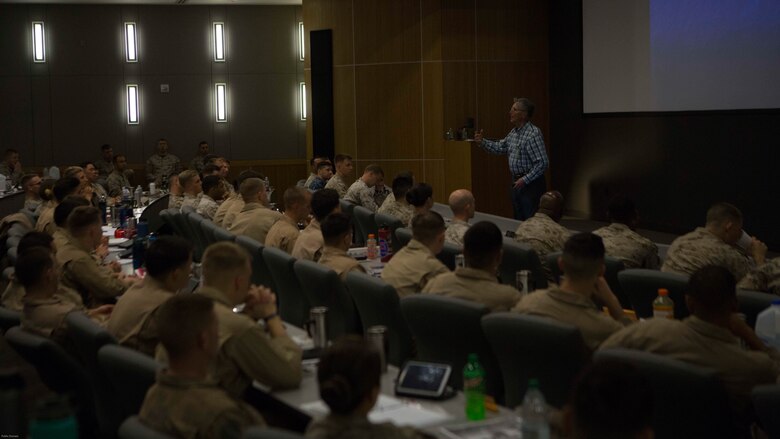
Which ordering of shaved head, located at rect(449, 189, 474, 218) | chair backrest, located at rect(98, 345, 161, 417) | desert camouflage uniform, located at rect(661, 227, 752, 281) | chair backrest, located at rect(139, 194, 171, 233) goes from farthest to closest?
chair backrest, located at rect(139, 194, 171, 233) → shaved head, located at rect(449, 189, 474, 218) → desert camouflage uniform, located at rect(661, 227, 752, 281) → chair backrest, located at rect(98, 345, 161, 417)

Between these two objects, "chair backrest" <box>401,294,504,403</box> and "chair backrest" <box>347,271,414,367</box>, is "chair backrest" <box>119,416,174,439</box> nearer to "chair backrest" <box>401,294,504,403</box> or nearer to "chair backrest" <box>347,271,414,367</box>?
"chair backrest" <box>401,294,504,403</box>

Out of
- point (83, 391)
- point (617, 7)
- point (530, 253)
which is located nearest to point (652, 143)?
point (617, 7)

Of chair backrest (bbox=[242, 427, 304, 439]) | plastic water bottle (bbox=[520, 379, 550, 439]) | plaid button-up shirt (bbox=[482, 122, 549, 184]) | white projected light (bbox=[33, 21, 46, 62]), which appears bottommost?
plastic water bottle (bbox=[520, 379, 550, 439])

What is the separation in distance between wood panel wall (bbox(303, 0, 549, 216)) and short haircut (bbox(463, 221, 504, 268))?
10.3 metres

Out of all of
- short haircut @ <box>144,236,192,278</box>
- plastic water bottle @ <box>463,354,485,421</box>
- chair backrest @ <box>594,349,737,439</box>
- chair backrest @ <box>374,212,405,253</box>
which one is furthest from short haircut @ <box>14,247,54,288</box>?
chair backrest @ <box>374,212,405,253</box>

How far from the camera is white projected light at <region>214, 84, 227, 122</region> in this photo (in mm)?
21250

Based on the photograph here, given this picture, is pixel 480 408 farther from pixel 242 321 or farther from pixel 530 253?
pixel 530 253

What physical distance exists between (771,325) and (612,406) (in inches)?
98.8

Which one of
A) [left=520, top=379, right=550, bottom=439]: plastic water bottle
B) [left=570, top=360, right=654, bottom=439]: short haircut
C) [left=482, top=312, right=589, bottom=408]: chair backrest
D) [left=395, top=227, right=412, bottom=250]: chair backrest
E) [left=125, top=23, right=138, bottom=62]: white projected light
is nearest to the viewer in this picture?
[left=570, top=360, right=654, bottom=439]: short haircut

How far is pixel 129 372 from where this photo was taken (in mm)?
4047

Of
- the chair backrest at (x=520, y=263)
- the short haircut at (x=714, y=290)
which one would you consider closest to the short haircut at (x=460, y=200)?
the chair backrest at (x=520, y=263)

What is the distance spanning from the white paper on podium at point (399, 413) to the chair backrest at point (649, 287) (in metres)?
2.23

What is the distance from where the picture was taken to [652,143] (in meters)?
13.8

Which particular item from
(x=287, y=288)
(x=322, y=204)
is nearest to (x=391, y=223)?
(x=322, y=204)
